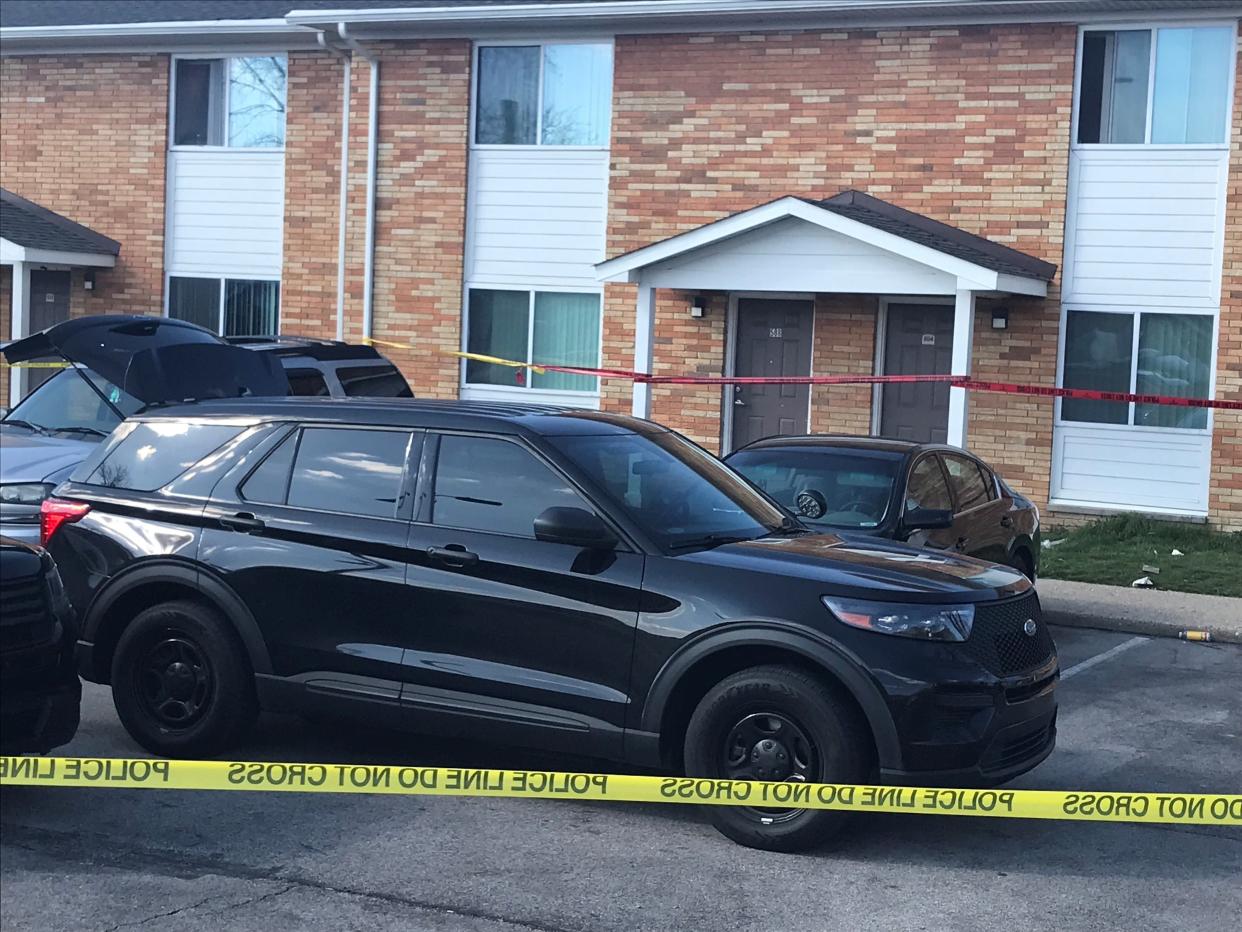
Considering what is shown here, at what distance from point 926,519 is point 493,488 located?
3504 millimetres

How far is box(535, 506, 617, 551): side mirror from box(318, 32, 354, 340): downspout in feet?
45.0

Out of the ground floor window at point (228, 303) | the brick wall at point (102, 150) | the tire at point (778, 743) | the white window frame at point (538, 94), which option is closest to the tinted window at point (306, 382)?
the tire at point (778, 743)

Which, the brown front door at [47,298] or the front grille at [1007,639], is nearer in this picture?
the front grille at [1007,639]

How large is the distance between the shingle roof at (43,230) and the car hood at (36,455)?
8.92m

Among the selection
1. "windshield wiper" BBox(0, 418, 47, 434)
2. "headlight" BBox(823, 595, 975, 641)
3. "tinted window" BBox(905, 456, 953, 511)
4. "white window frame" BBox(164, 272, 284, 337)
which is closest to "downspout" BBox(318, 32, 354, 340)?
"white window frame" BBox(164, 272, 284, 337)

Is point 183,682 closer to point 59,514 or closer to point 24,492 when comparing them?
point 59,514

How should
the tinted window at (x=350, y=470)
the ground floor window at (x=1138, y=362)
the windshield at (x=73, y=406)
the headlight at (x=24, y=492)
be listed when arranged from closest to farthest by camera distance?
the tinted window at (x=350, y=470) → the headlight at (x=24, y=492) → the windshield at (x=73, y=406) → the ground floor window at (x=1138, y=362)

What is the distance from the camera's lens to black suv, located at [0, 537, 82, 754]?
5.75 meters

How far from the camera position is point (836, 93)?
17.1m

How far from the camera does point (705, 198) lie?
1767 cm

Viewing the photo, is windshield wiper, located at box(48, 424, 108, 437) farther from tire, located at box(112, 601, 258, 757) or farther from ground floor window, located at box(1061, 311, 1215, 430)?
ground floor window, located at box(1061, 311, 1215, 430)

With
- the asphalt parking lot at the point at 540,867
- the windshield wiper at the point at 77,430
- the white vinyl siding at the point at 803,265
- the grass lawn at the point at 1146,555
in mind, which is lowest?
the asphalt parking lot at the point at 540,867

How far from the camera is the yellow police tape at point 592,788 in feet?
17.8

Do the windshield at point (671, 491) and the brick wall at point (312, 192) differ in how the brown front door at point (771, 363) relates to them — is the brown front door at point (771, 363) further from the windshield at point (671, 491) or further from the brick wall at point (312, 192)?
the windshield at point (671, 491)
